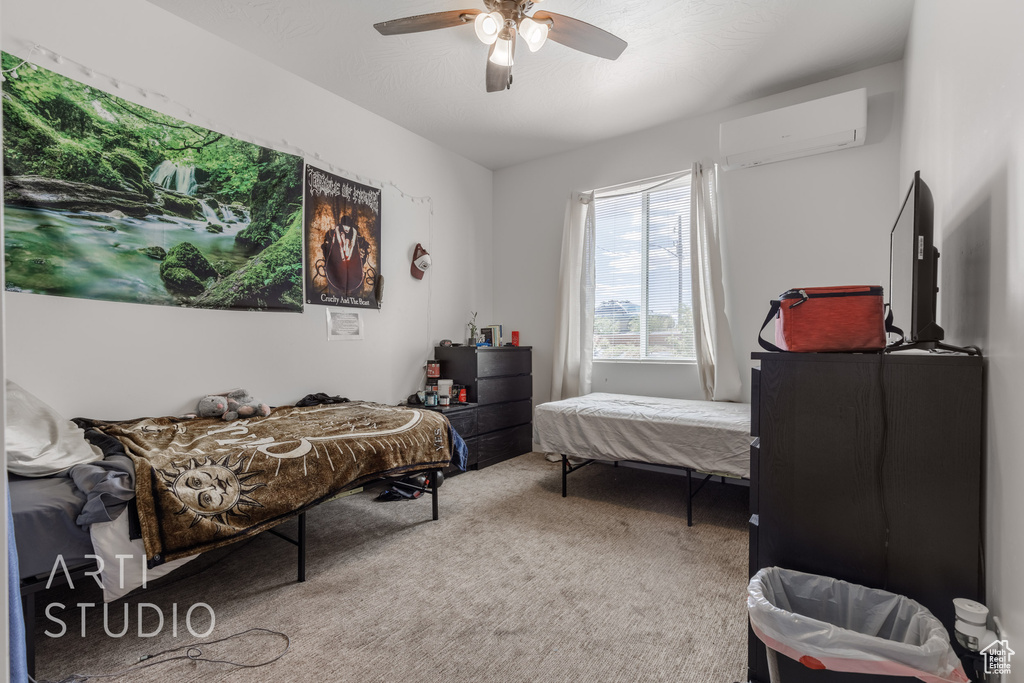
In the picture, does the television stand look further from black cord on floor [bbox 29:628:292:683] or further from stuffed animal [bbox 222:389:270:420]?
stuffed animal [bbox 222:389:270:420]

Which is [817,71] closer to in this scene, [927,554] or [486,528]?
[927,554]

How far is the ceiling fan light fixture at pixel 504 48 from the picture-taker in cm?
240

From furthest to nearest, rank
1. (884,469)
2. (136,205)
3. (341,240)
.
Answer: (341,240)
(136,205)
(884,469)

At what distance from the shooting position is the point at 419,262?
4176 millimetres

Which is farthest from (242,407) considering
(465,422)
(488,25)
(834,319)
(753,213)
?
(753,213)

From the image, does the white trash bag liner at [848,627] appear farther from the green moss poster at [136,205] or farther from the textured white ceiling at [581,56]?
the green moss poster at [136,205]

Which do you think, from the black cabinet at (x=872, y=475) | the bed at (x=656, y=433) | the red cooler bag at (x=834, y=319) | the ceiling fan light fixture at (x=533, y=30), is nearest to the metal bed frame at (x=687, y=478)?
the bed at (x=656, y=433)

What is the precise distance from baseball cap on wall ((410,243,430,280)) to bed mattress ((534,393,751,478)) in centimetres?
160

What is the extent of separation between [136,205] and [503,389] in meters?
2.74

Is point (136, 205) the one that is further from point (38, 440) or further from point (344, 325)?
point (344, 325)

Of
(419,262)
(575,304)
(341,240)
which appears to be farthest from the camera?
(575,304)

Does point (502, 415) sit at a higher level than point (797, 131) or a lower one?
lower

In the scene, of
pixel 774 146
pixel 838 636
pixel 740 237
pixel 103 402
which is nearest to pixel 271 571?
pixel 103 402

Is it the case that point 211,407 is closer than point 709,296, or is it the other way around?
point 211,407
